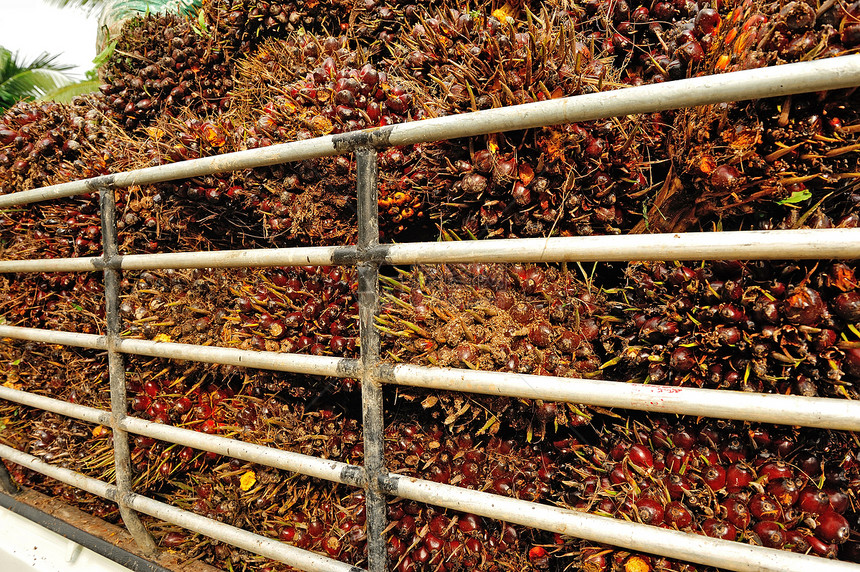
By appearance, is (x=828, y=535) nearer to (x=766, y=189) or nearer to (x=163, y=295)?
(x=766, y=189)

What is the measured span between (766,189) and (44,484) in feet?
9.47

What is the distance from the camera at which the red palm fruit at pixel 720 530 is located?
0.89 metres

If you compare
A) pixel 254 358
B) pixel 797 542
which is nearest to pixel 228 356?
pixel 254 358

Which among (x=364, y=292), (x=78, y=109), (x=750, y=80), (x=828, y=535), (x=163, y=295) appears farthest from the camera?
(x=78, y=109)

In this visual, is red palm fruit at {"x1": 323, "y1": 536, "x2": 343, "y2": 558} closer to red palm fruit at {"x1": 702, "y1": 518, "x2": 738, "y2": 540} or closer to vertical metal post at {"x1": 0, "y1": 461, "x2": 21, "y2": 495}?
red palm fruit at {"x1": 702, "y1": 518, "x2": 738, "y2": 540}

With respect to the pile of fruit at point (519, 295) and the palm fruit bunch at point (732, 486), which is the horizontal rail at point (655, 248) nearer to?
the pile of fruit at point (519, 295)

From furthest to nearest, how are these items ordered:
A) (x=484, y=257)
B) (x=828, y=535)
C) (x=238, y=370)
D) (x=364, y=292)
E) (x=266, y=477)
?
1. (x=238, y=370)
2. (x=266, y=477)
3. (x=364, y=292)
4. (x=484, y=257)
5. (x=828, y=535)

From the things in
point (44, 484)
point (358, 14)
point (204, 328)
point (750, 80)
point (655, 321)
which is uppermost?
point (358, 14)

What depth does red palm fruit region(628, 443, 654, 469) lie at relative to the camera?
39.6 inches

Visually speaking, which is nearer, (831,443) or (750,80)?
(750,80)

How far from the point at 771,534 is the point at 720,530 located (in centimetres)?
8

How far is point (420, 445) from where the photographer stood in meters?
1.22

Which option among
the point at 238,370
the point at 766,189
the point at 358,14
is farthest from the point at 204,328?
the point at 766,189

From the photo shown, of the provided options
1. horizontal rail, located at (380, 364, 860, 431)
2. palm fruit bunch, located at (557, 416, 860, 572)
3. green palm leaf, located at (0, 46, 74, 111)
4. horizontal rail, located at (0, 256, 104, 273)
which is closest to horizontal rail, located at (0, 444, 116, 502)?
horizontal rail, located at (0, 256, 104, 273)
